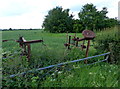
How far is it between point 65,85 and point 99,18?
2784 centimetres

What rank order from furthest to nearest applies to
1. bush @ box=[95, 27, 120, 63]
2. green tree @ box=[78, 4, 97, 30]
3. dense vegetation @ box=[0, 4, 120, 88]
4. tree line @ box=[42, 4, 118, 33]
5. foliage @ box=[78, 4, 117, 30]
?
green tree @ box=[78, 4, 97, 30]
tree line @ box=[42, 4, 118, 33]
foliage @ box=[78, 4, 117, 30]
bush @ box=[95, 27, 120, 63]
dense vegetation @ box=[0, 4, 120, 88]

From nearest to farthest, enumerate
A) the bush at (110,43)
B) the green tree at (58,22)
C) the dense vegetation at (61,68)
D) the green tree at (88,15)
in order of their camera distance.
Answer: the dense vegetation at (61,68)
the bush at (110,43)
the green tree at (88,15)
the green tree at (58,22)

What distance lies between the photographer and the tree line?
27.5m

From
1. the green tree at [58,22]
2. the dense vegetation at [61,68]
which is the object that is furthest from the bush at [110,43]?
the green tree at [58,22]

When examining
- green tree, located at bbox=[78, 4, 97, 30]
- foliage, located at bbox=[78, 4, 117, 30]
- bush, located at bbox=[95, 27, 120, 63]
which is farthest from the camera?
green tree, located at bbox=[78, 4, 97, 30]

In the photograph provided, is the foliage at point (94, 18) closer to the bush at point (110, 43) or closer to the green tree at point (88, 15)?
the green tree at point (88, 15)

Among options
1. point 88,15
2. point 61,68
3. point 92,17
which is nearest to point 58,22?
point 88,15

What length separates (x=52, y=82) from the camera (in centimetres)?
249

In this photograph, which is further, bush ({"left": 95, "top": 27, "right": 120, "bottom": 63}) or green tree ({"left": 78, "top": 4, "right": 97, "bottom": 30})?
green tree ({"left": 78, "top": 4, "right": 97, "bottom": 30})

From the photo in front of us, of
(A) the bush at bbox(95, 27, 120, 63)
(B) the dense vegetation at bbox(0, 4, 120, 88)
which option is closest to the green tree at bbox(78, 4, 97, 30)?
(A) the bush at bbox(95, 27, 120, 63)

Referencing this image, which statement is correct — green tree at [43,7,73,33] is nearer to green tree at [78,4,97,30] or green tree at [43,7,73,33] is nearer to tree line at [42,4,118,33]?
tree line at [42,4,118,33]

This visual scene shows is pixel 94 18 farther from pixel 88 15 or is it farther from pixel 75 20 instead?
pixel 75 20

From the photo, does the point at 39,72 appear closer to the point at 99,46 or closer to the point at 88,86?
the point at 88,86

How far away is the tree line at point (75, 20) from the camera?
27.5 meters
